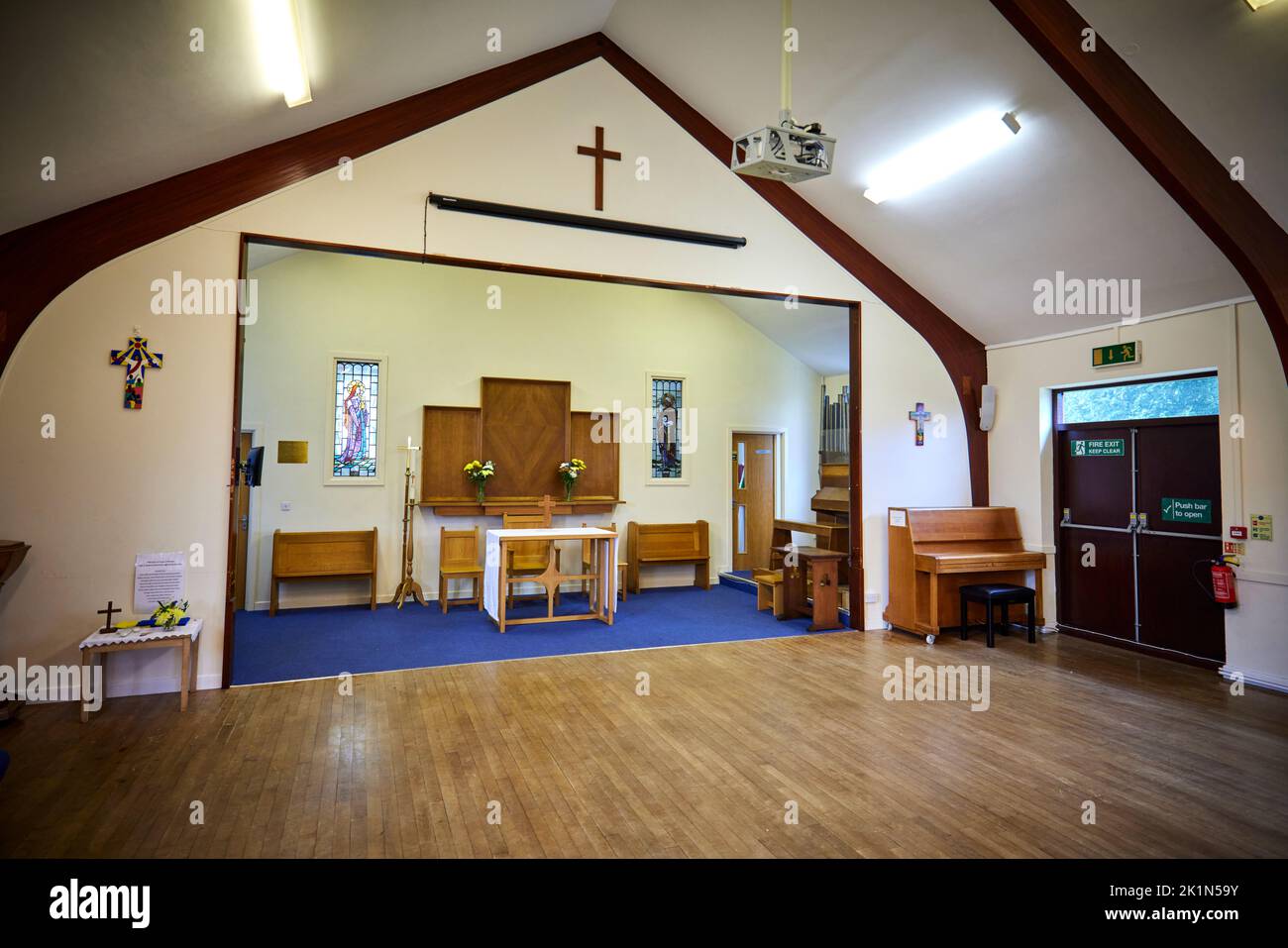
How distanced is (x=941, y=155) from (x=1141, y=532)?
11.4 feet

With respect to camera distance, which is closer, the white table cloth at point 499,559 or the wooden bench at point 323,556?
the white table cloth at point 499,559

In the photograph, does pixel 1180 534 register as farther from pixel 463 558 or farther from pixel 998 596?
pixel 463 558

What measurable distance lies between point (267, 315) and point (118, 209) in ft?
9.58

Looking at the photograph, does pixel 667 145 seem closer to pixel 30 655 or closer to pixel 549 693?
pixel 549 693

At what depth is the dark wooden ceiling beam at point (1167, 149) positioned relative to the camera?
377 centimetres

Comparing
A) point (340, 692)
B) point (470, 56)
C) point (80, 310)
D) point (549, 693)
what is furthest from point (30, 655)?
point (470, 56)

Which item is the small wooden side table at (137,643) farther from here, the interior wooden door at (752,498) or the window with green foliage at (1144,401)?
the window with green foliage at (1144,401)

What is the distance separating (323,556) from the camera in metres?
7.05

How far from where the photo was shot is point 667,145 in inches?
232

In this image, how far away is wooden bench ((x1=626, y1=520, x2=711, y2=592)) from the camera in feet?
27.3

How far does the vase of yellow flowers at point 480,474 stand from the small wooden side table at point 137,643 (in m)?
3.58

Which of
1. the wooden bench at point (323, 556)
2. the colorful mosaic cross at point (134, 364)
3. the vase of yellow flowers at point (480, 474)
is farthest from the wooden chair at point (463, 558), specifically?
the colorful mosaic cross at point (134, 364)

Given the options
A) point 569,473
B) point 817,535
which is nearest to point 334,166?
point 569,473

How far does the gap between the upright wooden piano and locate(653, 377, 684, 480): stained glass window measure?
3238mm
